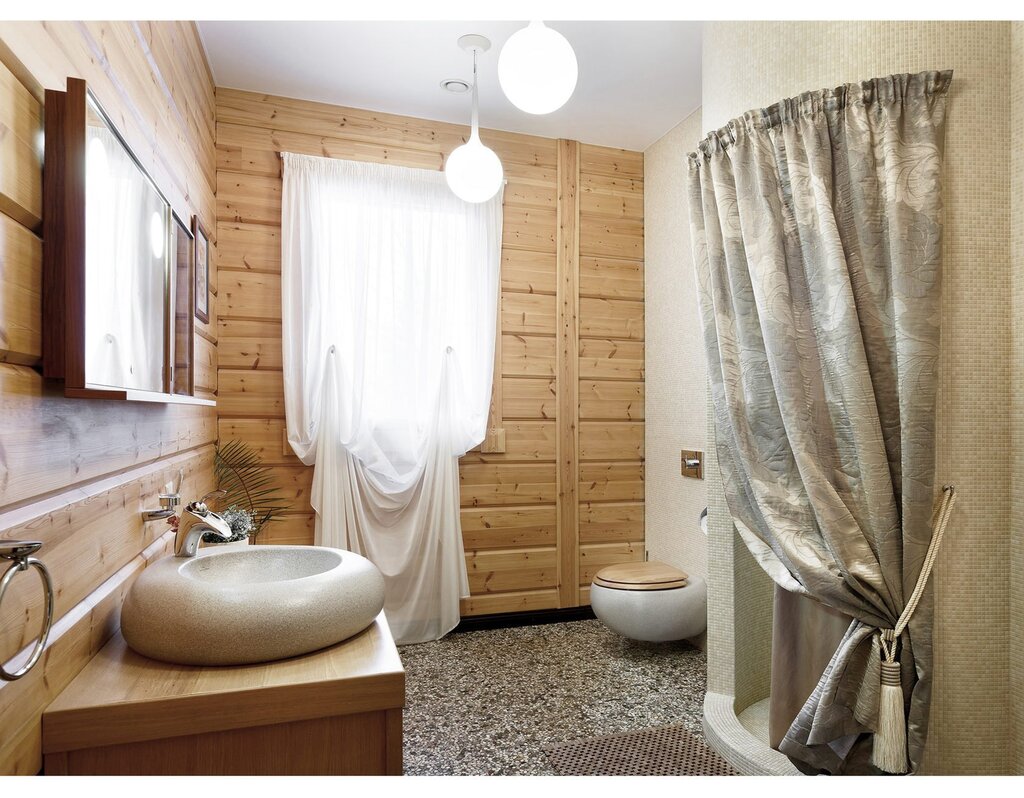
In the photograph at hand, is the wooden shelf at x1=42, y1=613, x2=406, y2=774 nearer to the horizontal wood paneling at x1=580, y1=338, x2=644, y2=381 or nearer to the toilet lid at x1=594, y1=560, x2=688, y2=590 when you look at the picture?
the toilet lid at x1=594, y1=560, x2=688, y2=590

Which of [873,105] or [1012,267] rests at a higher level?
[873,105]

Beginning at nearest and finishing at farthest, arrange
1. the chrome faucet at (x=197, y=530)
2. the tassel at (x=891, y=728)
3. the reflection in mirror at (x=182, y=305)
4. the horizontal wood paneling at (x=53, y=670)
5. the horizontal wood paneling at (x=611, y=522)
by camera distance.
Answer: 1. the horizontal wood paneling at (x=53, y=670)
2. the tassel at (x=891, y=728)
3. the chrome faucet at (x=197, y=530)
4. the reflection in mirror at (x=182, y=305)
5. the horizontal wood paneling at (x=611, y=522)

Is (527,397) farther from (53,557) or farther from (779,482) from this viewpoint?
(53,557)

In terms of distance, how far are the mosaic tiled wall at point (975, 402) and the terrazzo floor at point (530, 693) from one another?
880 millimetres

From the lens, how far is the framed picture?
216cm

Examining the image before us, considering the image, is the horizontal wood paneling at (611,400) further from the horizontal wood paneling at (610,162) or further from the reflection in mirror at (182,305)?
the reflection in mirror at (182,305)

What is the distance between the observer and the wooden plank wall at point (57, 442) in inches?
33.6

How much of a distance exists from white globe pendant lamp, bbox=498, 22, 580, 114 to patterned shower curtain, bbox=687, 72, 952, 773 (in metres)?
0.58

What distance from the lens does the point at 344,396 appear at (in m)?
2.85

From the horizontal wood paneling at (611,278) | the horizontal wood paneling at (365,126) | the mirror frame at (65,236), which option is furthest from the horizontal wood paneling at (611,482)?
the mirror frame at (65,236)

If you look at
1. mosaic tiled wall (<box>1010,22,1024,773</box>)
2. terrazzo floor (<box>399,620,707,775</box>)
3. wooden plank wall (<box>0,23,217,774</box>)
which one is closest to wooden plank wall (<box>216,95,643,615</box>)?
terrazzo floor (<box>399,620,707,775</box>)

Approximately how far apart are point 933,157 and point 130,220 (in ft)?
5.86

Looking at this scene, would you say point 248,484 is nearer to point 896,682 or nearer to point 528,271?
point 528,271

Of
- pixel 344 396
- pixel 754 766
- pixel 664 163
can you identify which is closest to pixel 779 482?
pixel 754 766
